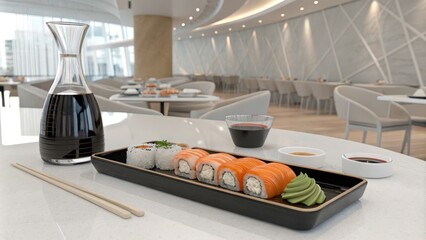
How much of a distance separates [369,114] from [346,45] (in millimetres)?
6489

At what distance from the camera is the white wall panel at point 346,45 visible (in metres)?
7.79

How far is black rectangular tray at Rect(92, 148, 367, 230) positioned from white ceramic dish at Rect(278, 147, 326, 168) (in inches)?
4.7

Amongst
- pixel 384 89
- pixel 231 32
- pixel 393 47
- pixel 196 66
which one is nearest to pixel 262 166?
pixel 384 89

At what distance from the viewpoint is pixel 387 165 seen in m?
0.81

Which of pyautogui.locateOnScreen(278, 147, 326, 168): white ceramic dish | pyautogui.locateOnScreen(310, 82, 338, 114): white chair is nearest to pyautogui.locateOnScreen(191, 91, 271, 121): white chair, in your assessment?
pyautogui.locateOnScreen(278, 147, 326, 168): white ceramic dish

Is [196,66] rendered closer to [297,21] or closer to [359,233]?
[297,21]

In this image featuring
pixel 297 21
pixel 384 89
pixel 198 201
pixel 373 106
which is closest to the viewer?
pixel 198 201

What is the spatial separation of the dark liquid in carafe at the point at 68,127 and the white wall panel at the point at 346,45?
809 cm

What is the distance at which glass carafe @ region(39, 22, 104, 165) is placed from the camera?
0.83 metres

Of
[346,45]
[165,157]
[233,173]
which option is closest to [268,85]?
[346,45]

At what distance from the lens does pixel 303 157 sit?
2.77 ft

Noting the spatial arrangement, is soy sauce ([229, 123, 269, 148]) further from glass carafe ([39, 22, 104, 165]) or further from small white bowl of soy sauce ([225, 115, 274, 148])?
glass carafe ([39, 22, 104, 165])

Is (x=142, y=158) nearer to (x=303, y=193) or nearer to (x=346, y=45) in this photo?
(x=303, y=193)

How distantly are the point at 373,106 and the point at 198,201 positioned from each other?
429 centimetres
